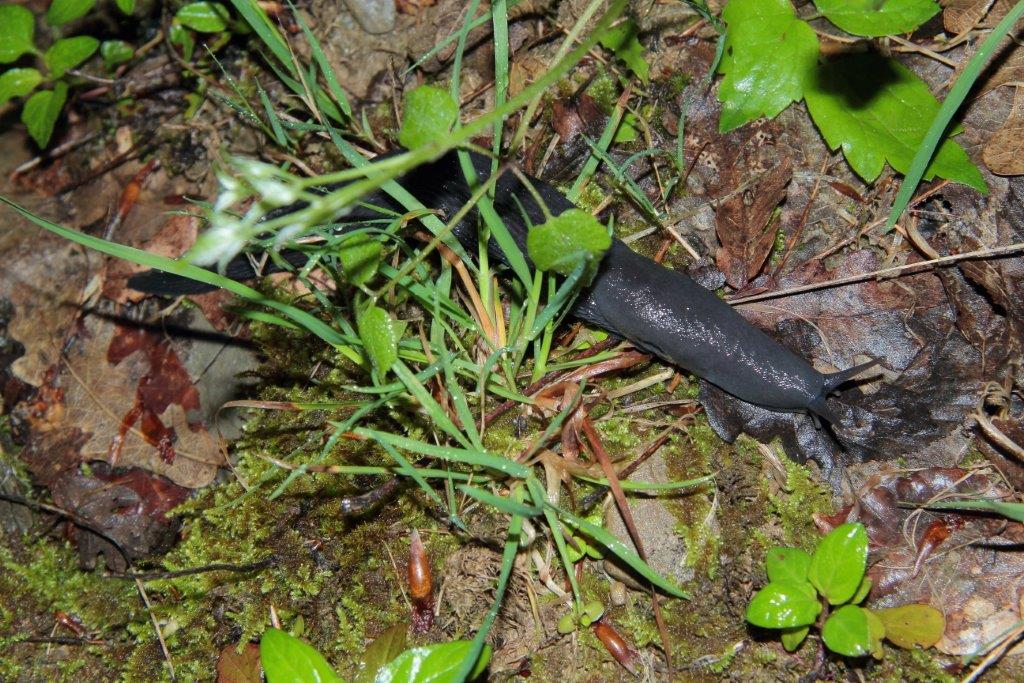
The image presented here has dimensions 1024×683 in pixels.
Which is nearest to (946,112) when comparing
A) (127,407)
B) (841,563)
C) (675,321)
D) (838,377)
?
(838,377)

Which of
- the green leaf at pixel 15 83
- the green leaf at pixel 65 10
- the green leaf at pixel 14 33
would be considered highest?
the green leaf at pixel 65 10

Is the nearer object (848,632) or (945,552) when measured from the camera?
(848,632)

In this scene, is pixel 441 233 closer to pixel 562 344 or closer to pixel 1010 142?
pixel 562 344

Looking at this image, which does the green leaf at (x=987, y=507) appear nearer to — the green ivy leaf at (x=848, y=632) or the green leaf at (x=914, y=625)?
the green leaf at (x=914, y=625)

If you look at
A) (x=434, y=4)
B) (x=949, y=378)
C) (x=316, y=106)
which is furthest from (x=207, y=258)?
(x=434, y=4)

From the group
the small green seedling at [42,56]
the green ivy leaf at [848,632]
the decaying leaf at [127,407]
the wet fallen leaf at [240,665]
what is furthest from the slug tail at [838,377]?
the small green seedling at [42,56]

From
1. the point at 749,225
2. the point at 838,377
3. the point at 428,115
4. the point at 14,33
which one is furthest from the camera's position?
the point at 14,33

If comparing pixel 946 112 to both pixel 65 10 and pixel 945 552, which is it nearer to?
pixel 945 552
